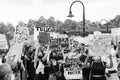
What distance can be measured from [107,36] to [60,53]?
1.96 metres

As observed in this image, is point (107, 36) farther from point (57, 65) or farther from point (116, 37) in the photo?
point (116, 37)

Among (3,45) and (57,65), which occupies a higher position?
(3,45)

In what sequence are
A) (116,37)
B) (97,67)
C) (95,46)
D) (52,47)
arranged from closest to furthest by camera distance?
1. (97,67)
2. (95,46)
3. (52,47)
4. (116,37)

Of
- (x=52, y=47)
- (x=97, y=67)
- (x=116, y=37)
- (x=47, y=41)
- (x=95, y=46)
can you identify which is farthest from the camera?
(x=116, y=37)

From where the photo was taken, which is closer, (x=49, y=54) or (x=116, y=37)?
(x=49, y=54)

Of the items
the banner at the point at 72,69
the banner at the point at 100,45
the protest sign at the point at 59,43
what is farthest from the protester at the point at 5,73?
the protest sign at the point at 59,43

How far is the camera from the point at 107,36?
1050 cm

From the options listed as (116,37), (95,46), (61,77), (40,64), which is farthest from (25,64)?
(116,37)

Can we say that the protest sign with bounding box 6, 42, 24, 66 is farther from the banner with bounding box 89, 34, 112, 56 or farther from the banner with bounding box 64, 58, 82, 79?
the banner with bounding box 64, 58, 82, 79

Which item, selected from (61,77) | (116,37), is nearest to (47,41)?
(61,77)

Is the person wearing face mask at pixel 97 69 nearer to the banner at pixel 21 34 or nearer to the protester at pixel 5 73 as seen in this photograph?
the banner at pixel 21 34

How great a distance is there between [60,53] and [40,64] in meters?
1.06

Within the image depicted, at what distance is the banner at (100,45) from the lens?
1012 centimetres

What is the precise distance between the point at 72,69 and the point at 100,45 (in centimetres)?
149
